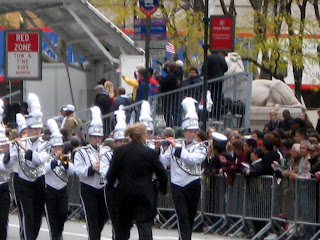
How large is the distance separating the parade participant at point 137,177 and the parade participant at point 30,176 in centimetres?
252

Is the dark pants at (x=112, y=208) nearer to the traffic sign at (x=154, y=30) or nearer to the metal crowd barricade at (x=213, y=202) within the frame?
the metal crowd barricade at (x=213, y=202)

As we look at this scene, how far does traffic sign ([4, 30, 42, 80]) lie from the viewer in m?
18.9

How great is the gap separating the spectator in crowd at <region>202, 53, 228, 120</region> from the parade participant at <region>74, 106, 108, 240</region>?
6894 millimetres

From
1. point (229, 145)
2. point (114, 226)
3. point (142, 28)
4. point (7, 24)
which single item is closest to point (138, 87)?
point (142, 28)

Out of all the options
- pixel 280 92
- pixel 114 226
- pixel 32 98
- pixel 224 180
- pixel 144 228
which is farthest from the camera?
pixel 280 92

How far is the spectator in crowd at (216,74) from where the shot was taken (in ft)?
72.8

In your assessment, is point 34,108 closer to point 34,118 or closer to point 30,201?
point 34,118

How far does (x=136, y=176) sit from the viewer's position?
13438 millimetres

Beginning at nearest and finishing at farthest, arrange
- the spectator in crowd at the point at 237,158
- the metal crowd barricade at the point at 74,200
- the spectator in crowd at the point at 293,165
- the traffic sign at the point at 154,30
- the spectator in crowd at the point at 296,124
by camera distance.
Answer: the spectator in crowd at the point at 293,165, the spectator in crowd at the point at 237,158, the traffic sign at the point at 154,30, the spectator in crowd at the point at 296,124, the metal crowd barricade at the point at 74,200

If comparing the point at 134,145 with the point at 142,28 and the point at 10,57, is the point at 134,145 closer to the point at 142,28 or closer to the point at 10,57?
the point at 10,57

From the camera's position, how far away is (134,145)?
1350 centimetres

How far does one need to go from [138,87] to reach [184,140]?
6.46 metres

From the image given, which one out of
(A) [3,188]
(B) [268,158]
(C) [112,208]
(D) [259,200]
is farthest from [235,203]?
(A) [3,188]

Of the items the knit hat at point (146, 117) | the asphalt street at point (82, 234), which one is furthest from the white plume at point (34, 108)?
the asphalt street at point (82, 234)
